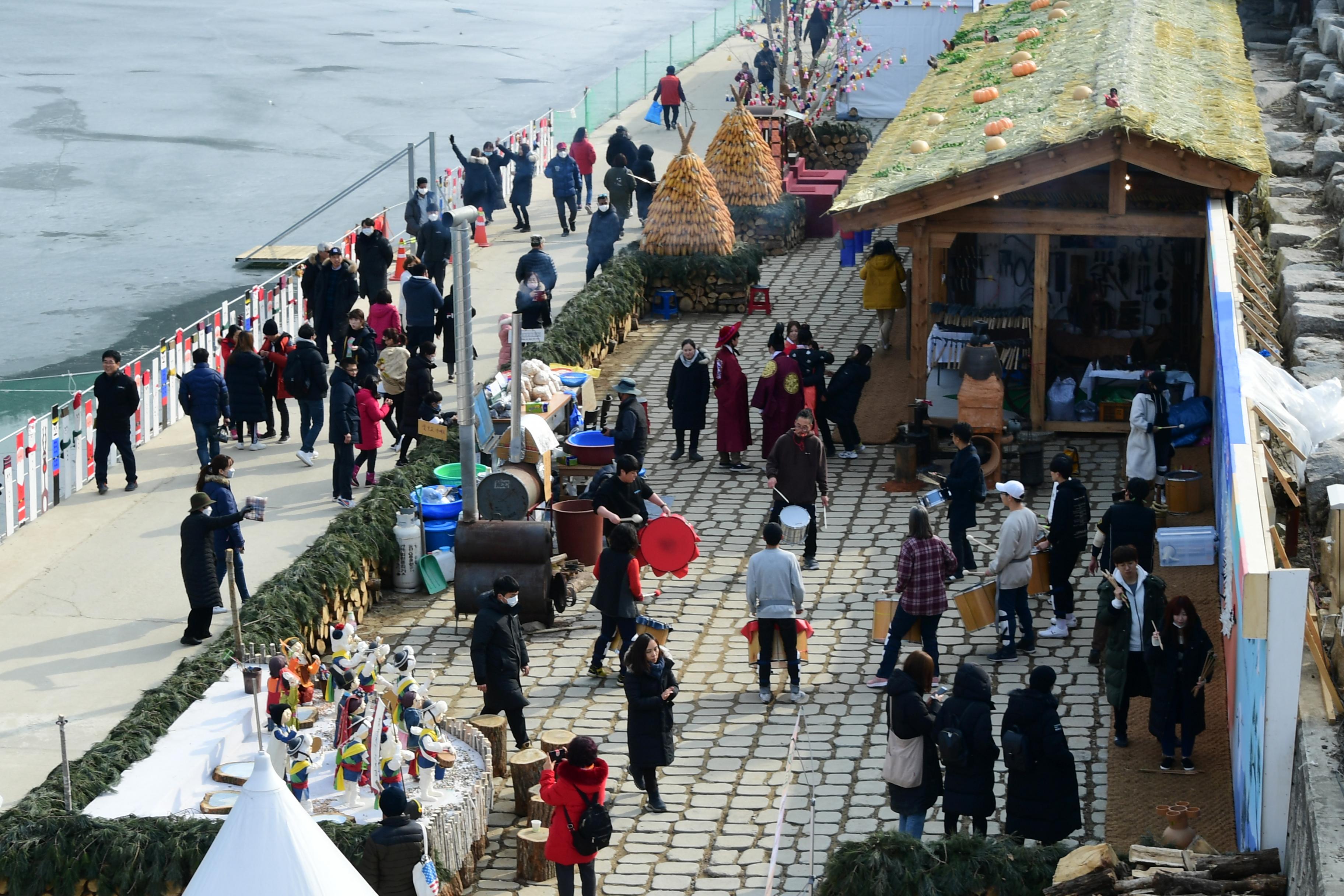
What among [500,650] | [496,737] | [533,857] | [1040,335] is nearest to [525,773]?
[496,737]

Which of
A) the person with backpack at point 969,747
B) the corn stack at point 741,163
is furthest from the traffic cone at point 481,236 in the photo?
the person with backpack at point 969,747

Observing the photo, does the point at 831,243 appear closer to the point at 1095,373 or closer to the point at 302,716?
the point at 1095,373

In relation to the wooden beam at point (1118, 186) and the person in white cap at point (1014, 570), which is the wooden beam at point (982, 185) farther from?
the person in white cap at point (1014, 570)

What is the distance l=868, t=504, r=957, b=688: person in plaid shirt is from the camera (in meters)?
13.4

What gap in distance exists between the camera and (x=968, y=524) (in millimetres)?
15641

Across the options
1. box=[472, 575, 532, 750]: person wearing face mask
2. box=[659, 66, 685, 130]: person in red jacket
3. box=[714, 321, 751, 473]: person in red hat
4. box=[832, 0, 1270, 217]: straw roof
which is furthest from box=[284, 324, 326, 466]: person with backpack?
box=[659, 66, 685, 130]: person in red jacket

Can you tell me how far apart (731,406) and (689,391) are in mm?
479

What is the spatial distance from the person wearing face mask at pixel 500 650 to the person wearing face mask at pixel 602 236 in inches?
470

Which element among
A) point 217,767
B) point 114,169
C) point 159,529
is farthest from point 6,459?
point 114,169

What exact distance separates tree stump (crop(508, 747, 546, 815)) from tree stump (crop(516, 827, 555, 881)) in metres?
0.59

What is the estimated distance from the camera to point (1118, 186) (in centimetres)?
1817

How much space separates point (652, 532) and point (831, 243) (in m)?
13.6

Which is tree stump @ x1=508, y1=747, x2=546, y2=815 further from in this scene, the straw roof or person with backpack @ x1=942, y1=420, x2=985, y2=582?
the straw roof

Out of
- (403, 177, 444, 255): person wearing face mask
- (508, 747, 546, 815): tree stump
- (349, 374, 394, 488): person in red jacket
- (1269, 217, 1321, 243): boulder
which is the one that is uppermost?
(403, 177, 444, 255): person wearing face mask
